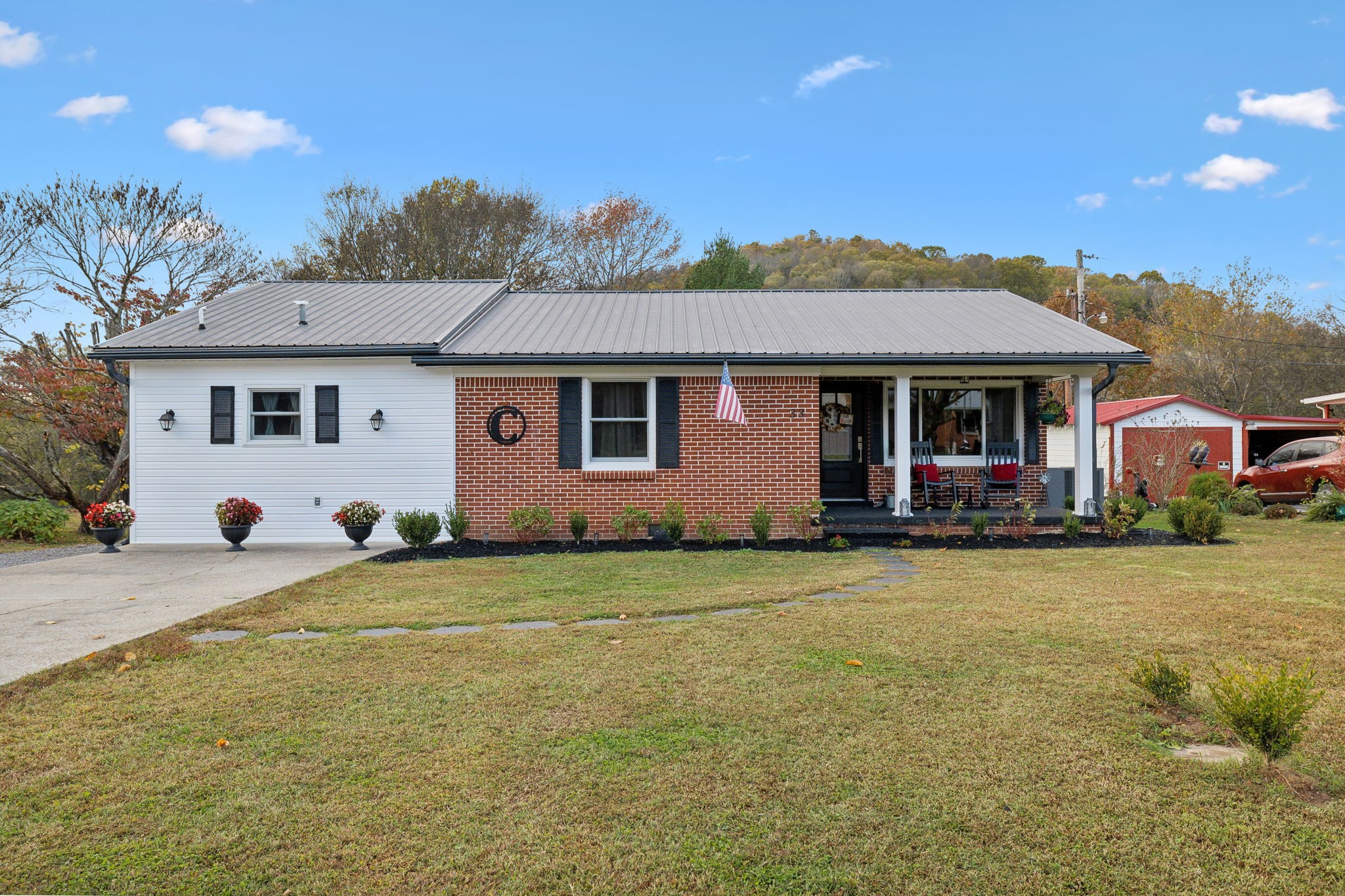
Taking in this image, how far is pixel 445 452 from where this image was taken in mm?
12320

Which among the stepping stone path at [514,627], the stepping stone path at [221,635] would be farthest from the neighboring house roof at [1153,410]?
the stepping stone path at [221,635]

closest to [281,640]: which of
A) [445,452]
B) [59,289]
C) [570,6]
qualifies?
[445,452]

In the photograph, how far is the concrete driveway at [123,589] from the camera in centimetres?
589

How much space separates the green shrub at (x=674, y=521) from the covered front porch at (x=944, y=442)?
2945 mm

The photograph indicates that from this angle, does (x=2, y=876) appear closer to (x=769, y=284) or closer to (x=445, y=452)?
(x=445, y=452)

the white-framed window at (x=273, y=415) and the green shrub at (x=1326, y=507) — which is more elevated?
the white-framed window at (x=273, y=415)

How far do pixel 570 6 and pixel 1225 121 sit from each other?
1649 centimetres

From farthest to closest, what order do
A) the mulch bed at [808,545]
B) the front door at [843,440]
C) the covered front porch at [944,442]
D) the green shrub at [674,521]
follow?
the front door at [843,440] < the covered front porch at [944,442] < the green shrub at [674,521] < the mulch bed at [808,545]

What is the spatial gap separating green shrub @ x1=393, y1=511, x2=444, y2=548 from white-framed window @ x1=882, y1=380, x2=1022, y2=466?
7746 millimetres

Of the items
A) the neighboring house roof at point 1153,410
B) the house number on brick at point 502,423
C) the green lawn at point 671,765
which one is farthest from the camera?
the neighboring house roof at point 1153,410

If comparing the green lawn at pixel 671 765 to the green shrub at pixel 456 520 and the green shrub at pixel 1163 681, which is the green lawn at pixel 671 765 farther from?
the green shrub at pixel 456 520

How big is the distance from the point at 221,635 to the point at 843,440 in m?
10.5

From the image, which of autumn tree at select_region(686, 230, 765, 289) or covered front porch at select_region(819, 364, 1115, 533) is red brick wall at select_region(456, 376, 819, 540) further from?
autumn tree at select_region(686, 230, 765, 289)

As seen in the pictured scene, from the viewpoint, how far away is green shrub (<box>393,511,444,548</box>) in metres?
11.0
